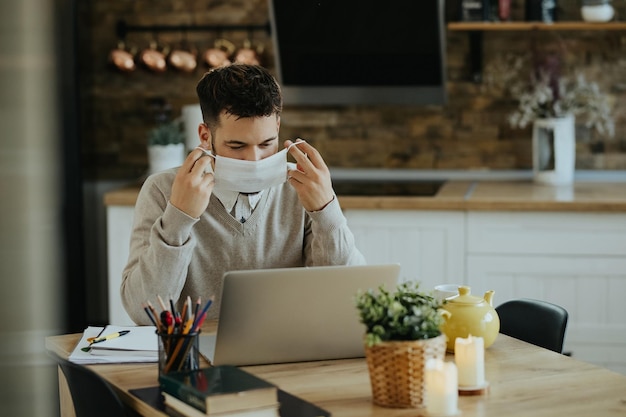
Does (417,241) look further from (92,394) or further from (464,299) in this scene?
(92,394)

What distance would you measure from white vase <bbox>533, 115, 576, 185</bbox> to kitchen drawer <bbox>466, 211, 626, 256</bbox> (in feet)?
1.57

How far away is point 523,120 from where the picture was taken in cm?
397

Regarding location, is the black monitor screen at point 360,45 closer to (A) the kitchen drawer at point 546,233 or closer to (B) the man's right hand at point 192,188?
(A) the kitchen drawer at point 546,233

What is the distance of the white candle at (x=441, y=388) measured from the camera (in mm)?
1499

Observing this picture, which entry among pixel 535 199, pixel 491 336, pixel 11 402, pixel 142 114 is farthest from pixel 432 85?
pixel 11 402

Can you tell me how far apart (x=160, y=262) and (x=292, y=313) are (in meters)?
0.45

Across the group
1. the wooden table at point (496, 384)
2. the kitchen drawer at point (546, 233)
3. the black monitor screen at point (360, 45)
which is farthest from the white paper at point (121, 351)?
the black monitor screen at point (360, 45)

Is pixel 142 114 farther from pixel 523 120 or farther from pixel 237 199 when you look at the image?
pixel 237 199

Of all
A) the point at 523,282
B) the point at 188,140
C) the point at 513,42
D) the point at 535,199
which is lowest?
the point at 523,282

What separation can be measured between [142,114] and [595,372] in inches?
119

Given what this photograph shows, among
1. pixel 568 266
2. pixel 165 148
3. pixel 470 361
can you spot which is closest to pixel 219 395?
pixel 470 361

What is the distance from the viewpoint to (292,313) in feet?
5.78

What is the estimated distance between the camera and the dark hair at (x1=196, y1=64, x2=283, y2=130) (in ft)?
7.08

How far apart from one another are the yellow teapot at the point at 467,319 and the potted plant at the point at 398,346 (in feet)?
1.00
